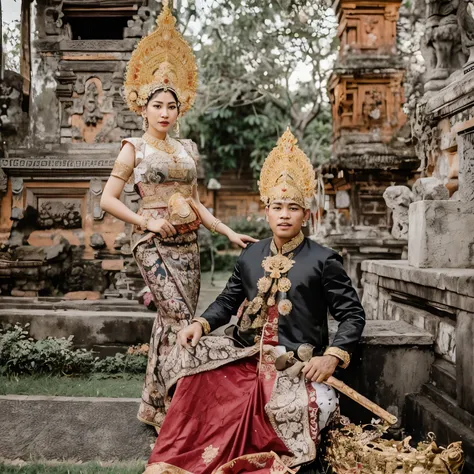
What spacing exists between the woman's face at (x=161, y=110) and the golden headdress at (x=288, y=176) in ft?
2.42

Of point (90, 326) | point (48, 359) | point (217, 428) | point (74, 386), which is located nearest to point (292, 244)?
point (217, 428)

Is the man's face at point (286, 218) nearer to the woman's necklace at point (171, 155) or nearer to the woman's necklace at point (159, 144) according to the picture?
the woman's necklace at point (171, 155)

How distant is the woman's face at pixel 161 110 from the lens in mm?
3133

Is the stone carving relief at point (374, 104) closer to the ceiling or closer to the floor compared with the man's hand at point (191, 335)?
closer to the ceiling

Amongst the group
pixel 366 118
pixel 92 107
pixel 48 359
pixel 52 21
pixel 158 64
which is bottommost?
pixel 48 359

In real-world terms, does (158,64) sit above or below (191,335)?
above

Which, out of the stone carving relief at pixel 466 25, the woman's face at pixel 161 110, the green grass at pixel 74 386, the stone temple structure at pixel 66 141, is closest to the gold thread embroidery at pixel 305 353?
the woman's face at pixel 161 110

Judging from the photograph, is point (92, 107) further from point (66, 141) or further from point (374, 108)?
point (374, 108)

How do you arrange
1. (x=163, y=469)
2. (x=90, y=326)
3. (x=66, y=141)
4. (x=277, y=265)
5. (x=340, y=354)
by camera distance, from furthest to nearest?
(x=66, y=141) < (x=90, y=326) < (x=277, y=265) < (x=340, y=354) < (x=163, y=469)


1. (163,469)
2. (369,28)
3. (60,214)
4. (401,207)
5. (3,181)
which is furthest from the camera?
(369,28)

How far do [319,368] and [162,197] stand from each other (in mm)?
1428

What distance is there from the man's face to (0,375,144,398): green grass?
1947mm

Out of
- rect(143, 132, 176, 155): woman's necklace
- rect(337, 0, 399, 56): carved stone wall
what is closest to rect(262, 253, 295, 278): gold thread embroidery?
rect(143, 132, 176, 155): woman's necklace

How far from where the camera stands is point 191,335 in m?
2.64
